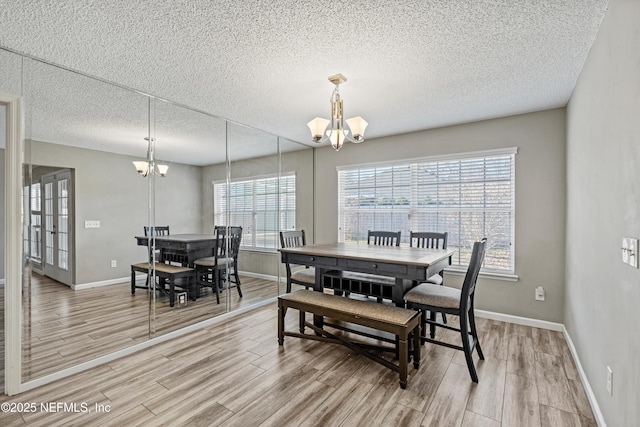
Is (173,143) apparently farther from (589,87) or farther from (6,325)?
(589,87)

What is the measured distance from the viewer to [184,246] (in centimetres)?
333

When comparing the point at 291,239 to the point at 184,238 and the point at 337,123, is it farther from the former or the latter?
the point at 337,123

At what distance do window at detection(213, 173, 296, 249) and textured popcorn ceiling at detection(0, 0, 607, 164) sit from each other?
2.45ft

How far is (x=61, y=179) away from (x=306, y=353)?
2.62 meters

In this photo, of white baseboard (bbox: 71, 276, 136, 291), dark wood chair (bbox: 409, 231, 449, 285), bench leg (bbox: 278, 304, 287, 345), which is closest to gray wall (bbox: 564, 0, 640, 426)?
dark wood chair (bbox: 409, 231, 449, 285)

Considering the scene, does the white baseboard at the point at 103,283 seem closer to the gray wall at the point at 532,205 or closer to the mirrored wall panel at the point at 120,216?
Answer: the mirrored wall panel at the point at 120,216

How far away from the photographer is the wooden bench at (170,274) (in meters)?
3.00

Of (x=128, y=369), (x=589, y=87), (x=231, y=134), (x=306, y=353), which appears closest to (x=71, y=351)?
(x=128, y=369)

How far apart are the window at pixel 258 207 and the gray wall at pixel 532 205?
A: 2437 millimetres

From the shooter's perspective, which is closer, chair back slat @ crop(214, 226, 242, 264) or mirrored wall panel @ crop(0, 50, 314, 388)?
mirrored wall panel @ crop(0, 50, 314, 388)

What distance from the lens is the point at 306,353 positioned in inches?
107

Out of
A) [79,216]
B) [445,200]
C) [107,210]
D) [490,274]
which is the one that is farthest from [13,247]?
[490,274]

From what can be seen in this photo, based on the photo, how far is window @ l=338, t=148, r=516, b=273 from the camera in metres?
3.59

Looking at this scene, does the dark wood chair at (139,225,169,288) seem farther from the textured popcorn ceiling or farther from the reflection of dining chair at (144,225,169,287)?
the textured popcorn ceiling
